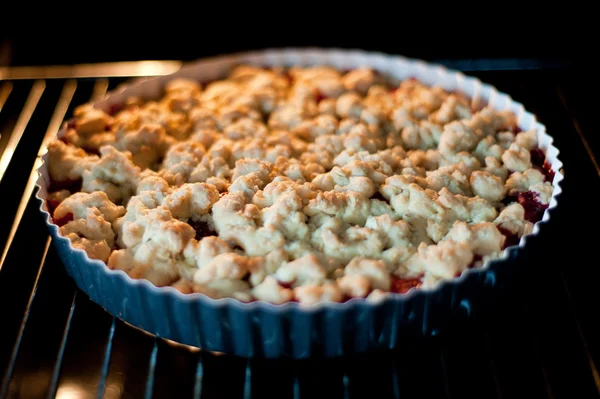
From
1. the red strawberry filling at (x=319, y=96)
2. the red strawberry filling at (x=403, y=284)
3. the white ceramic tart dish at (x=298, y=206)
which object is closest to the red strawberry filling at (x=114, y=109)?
the white ceramic tart dish at (x=298, y=206)

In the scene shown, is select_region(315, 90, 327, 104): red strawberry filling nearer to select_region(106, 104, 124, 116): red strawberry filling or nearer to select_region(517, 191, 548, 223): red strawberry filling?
select_region(106, 104, 124, 116): red strawberry filling

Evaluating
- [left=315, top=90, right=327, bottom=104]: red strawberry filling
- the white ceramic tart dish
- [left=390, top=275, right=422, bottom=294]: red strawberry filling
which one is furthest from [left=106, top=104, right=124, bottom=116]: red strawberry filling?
[left=390, top=275, right=422, bottom=294]: red strawberry filling

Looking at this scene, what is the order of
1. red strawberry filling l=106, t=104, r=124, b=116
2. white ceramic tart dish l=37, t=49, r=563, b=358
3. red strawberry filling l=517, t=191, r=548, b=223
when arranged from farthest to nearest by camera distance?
red strawberry filling l=106, t=104, r=124, b=116 < red strawberry filling l=517, t=191, r=548, b=223 < white ceramic tart dish l=37, t=49, r=563, b=358

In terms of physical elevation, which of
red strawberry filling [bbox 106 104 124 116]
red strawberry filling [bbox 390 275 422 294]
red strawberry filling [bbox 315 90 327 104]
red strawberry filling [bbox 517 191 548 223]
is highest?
red strawberry filling [bbox 315 90 327 104]

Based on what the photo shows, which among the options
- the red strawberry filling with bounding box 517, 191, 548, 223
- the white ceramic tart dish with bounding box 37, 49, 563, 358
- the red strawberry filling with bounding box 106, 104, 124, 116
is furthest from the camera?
the red strawberry filling with bounding box 106, 104, 124, 116

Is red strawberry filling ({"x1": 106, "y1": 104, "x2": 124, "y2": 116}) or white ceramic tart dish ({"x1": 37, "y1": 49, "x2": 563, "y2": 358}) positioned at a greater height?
red strawberry filling ({"x1": 106, "y1": 104, "x2": 124, "y2": 116})

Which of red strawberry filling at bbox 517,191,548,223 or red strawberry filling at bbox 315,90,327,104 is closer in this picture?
red strawberry filling at bbox 517,191,548,223

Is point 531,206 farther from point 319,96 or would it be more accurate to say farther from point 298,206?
point 319,96

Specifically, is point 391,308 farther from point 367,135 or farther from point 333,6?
point 333,6

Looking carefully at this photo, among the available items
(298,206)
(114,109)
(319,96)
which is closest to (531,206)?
(298,206)
